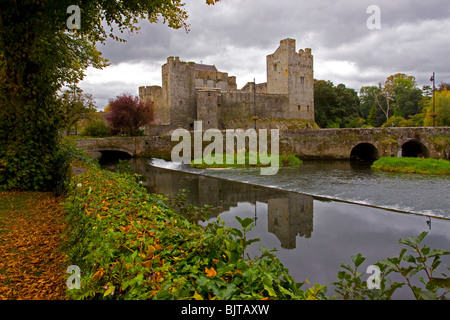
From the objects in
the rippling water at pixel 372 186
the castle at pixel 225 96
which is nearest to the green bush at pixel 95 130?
the castle at pixel 225 96

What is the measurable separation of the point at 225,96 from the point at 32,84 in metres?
32.1

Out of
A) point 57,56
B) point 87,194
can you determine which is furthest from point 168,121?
point 87,194

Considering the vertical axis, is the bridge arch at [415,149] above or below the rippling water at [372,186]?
above

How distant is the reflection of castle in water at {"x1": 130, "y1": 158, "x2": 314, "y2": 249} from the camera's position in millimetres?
8562

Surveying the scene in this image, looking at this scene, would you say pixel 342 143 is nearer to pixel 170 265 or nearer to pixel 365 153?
pixel 365 153

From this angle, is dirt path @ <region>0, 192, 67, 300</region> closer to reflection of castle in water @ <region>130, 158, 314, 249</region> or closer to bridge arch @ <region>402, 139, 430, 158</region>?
reflection of castle in water @ <region>130, 158, 314, 249</region>

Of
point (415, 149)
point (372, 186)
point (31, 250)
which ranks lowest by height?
point (372, 186)

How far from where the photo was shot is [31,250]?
4527 millimetres

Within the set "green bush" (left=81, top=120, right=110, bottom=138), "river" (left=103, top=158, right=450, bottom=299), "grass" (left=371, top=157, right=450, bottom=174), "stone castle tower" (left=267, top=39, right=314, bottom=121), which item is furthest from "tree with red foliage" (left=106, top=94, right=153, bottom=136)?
"grass" (left=371, top=157, right=450, bottom=174)

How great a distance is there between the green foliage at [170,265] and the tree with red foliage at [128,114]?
1319 inches

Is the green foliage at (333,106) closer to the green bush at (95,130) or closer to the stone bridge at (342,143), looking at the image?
the stone bridge at (342,143)

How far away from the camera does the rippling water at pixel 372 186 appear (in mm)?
10844

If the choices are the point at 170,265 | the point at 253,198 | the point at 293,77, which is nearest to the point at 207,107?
the point at 293,77
